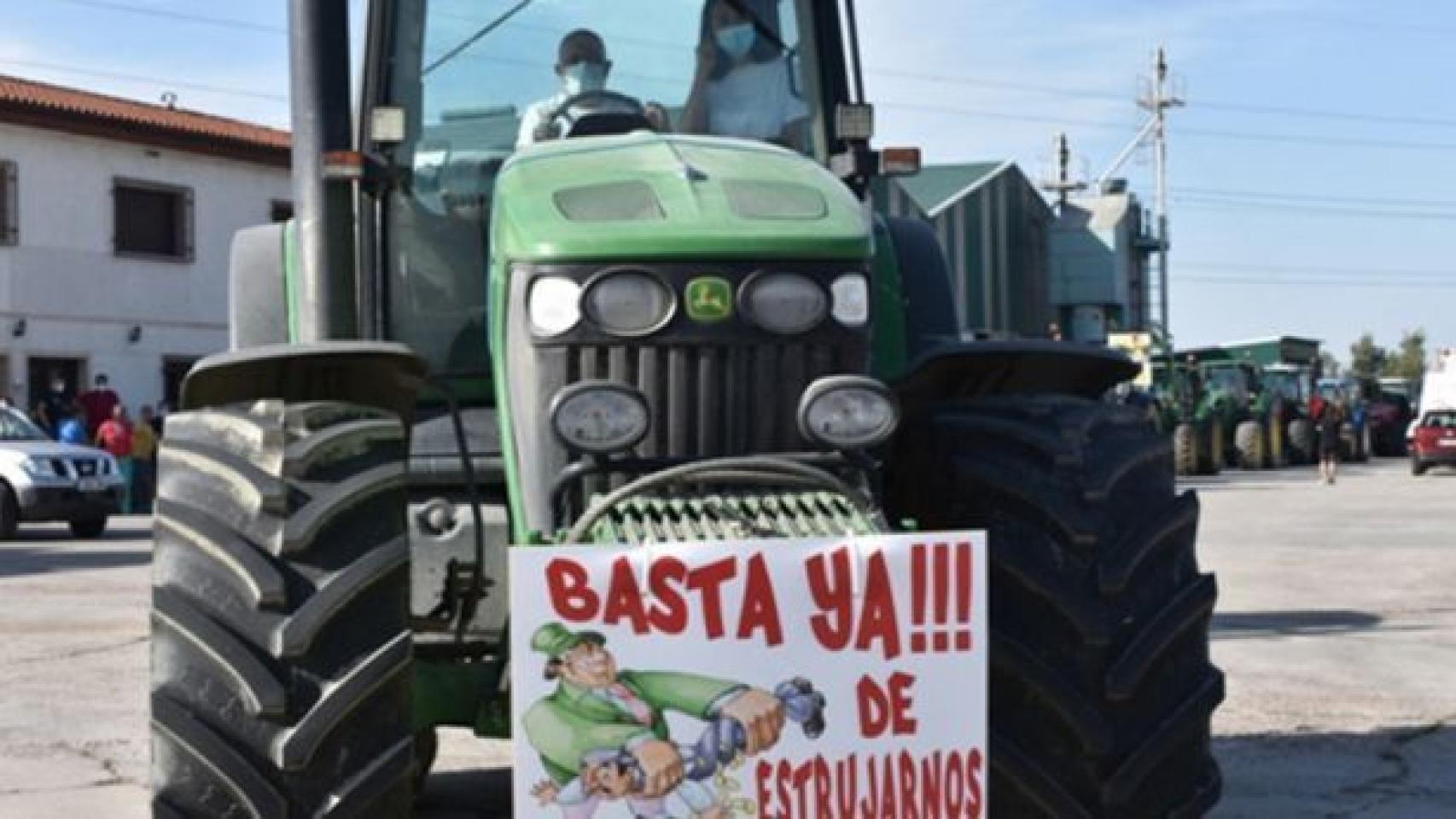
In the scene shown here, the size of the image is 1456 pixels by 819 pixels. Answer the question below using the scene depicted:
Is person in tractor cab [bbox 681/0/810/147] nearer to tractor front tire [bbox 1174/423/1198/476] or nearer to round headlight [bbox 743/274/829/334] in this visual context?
round headlight [bbox 743/274/829/334]

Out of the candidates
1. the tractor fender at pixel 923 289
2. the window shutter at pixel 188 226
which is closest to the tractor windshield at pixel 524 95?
the tractor fender at pixel 923 289

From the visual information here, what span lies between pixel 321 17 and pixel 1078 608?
2.31 m

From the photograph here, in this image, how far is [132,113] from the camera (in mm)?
34531

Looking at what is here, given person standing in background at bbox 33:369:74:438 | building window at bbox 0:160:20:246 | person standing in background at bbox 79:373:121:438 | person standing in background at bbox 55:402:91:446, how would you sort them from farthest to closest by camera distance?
building window at bbox 0:160:20:246, person standing in background at bbox 33:369:74:438, person standing in background at bbox 79:373:121:438, person standing in background at bbox 55:402:91:446

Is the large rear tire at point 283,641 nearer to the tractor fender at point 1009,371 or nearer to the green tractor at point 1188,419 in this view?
the tractor fender at point 1009,371

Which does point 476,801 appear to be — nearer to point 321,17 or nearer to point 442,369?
point 442,369

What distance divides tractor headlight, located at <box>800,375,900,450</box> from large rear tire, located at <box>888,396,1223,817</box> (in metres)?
0.38

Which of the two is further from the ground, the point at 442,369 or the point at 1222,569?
the point at 442,369

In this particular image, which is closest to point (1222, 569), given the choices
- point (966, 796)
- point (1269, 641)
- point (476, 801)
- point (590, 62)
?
point (1269, 641)

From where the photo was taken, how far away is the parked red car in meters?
37.8

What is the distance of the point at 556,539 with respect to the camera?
14.0 ft

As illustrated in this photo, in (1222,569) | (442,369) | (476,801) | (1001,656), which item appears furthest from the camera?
(1222,569)

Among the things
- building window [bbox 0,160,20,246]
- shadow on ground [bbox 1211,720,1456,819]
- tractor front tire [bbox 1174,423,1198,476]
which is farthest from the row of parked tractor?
shadow on ground [bbox 1211,720,1456,819]

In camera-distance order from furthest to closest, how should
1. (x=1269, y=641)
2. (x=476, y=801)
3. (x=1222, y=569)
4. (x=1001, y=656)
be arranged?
(x=1222, y=569) → (x=1269, y=641) → (x=476, y=801) → (x=1001, y=656)
